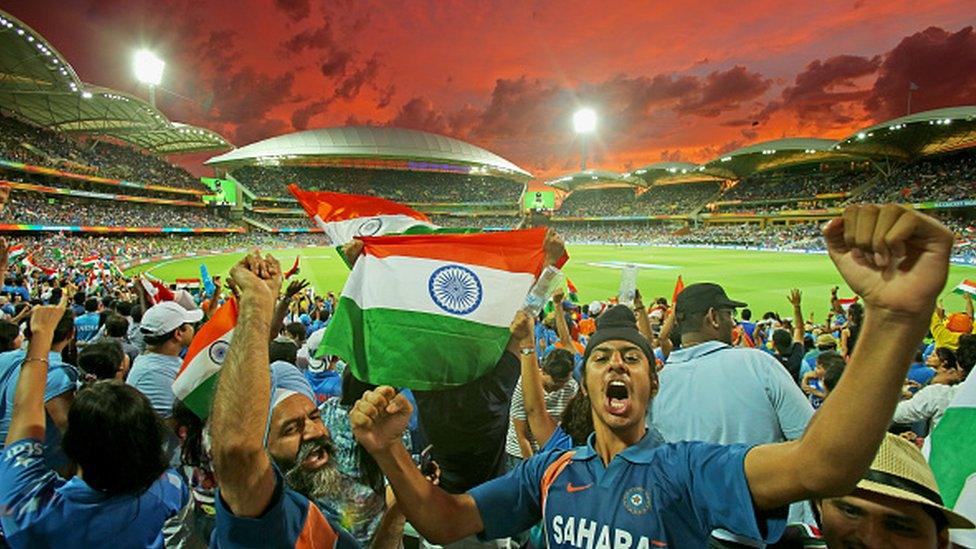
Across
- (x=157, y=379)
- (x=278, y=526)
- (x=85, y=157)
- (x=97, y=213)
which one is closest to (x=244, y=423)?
(x=278, y=526)

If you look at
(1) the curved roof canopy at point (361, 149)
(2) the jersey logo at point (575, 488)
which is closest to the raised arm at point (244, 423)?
(2) the jersey logo at point (575, 488)

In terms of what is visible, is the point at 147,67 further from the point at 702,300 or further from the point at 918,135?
the point at 918,135

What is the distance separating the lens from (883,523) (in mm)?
1647

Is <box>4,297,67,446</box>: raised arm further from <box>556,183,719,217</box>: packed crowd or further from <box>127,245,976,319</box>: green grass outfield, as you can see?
<box>556,183,719,217</box>: packed crowd

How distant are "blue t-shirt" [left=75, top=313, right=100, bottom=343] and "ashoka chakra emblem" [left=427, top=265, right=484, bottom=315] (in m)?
7.24

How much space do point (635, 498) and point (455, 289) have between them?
2141mm

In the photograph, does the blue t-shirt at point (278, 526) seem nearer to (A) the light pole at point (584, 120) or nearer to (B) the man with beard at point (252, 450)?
(B) the man with beard at point (252, 450)

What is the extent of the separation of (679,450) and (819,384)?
436 centimetres

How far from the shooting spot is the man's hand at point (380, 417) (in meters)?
1.85

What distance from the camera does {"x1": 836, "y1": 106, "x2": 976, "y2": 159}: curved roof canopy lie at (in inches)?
1834

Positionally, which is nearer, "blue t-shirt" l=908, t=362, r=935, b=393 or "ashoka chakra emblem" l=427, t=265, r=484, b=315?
"ashoka chakra emblem" l=427, t=265, r=484, b=315

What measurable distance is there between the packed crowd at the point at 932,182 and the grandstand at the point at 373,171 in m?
66.1

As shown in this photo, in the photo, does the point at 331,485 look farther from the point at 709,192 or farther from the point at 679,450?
the point at 709,192

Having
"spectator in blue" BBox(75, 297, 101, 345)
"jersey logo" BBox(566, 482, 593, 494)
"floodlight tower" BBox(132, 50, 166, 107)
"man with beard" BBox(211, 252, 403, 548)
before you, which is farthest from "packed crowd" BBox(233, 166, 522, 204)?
"jersey logo" BBox(566, 482, 593, 494)
